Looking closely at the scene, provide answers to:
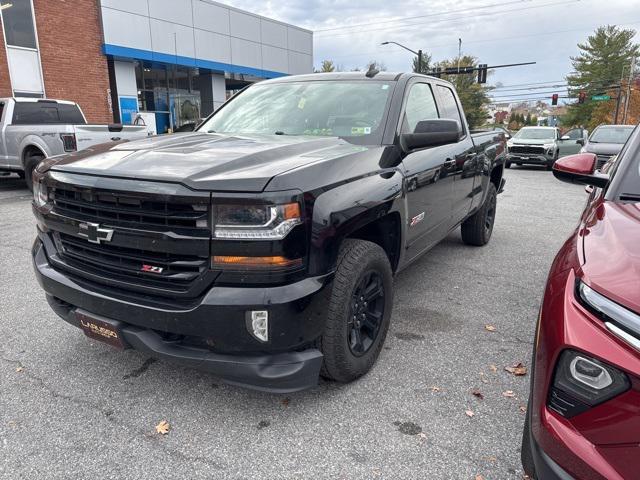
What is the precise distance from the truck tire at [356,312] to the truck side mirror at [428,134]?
82cm

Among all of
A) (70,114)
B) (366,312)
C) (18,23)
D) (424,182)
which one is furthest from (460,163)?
(18,23)

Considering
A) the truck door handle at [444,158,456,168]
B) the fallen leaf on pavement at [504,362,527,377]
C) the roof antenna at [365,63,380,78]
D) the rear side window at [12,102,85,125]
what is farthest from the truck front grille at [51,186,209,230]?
the rear side window at [12,102,85,125]

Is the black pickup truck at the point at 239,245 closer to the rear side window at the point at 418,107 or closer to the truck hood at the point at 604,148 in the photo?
the rear side window at the point at 418,107

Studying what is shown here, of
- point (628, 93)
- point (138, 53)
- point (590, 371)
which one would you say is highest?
point (138, 53)

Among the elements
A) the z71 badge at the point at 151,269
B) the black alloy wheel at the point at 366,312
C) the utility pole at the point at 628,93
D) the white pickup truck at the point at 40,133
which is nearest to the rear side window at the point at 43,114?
the white pickup truck at the point at 40,133

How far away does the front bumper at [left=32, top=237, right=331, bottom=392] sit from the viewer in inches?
83.3

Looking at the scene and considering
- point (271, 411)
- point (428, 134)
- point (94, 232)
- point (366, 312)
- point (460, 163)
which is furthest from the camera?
point (460, 163)

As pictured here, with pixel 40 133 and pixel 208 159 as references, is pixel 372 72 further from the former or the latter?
pixel 40 133

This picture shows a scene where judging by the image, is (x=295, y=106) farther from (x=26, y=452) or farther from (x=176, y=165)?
(x=26, y=452)

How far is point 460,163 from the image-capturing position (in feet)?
14.3

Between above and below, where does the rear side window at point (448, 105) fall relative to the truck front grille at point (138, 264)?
above

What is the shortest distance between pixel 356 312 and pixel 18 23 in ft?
57.4

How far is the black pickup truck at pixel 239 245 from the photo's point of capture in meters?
2.11

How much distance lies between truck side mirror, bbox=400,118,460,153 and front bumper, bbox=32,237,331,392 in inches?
51.4
